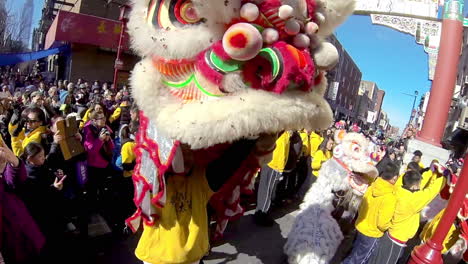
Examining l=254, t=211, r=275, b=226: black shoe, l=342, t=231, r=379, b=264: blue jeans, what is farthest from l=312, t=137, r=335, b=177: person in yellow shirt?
l=342, t=231, r=379, b=264: blue jeans

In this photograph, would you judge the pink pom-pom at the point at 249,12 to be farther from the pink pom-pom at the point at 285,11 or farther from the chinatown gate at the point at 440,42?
the chinatown gate at the point at 440,42

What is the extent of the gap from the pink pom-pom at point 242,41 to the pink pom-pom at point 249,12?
5cm

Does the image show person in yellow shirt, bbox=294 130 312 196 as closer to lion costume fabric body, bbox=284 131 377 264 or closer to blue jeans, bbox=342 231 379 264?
lion costume fabric body, bbox=284 131 377 264

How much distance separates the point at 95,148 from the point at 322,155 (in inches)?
128

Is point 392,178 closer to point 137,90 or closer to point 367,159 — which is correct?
point 367,159

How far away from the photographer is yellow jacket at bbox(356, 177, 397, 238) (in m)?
3.31

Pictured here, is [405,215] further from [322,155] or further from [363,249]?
[322,155]

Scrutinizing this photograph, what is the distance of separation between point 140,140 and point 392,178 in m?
2.87


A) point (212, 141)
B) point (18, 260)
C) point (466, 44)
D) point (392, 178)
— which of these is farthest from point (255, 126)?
point (466, 44)

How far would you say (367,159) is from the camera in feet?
10.6

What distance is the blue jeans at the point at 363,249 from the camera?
11.1ft

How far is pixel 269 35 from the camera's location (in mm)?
1252

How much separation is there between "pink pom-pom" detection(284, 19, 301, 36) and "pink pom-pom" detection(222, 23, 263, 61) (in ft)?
0.57

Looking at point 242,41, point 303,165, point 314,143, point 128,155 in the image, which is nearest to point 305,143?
point 314,143
